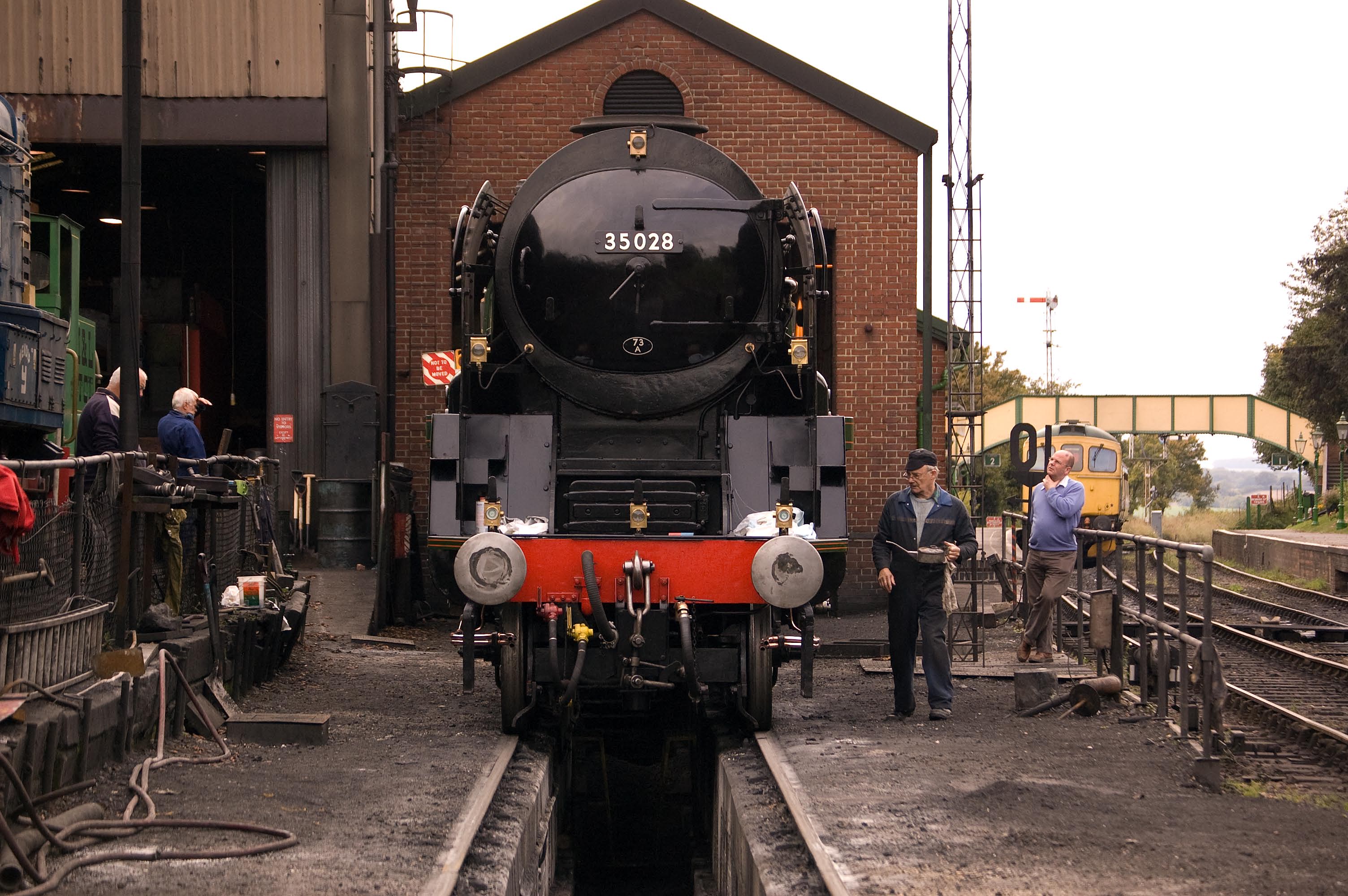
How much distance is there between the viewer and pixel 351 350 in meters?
17.0

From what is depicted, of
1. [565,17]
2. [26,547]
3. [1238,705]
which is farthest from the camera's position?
[565,17]

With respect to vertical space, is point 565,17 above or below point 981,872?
above

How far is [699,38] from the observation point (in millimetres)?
16703

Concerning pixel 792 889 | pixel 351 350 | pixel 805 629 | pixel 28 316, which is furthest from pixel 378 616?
pixel 792 889

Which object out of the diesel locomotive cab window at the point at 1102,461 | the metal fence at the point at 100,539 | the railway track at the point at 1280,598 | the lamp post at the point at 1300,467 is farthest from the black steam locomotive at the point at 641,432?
the lamp post at the point at 1300,467

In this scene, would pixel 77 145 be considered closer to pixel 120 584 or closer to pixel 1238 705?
pixel 120 584

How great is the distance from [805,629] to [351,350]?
1041 centimetres

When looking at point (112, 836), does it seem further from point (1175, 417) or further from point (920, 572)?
point (1175, 417)

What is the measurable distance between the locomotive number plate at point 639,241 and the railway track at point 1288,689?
11.6 feet

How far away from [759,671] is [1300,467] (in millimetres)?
48472

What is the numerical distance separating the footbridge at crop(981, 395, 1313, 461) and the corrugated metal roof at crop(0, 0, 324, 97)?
3831 centimetres

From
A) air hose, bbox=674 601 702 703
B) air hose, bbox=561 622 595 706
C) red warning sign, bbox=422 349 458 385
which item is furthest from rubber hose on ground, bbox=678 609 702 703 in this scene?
red warning sign, bbox=422 349 458 385

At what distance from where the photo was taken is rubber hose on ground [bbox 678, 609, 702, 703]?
7.50 m

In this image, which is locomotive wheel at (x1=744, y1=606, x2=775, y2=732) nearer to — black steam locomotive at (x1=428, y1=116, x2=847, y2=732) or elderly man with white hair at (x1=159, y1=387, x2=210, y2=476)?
black steam locomotive at (x1=428, y1=116, x2=847, y2=732)
